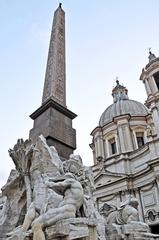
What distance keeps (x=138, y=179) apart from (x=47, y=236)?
20201 millimetres

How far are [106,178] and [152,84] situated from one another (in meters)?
10.3

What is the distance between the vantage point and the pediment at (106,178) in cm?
2422

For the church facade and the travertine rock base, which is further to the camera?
the church facade

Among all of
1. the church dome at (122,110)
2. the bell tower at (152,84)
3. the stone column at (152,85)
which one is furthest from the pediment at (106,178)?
the stone column at (152,85)

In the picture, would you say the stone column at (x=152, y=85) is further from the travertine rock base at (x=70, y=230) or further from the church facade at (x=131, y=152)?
the travertine rock base at (x=70, y=230)

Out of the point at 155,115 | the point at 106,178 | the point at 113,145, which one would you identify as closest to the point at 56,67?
the point at 155,115

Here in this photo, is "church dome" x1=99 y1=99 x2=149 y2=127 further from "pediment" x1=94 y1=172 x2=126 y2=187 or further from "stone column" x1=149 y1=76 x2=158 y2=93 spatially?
"pediment" x1=94 y1=172 x2=126 y2=187

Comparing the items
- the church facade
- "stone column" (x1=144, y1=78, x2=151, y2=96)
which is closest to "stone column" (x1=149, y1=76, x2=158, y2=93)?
the church facade

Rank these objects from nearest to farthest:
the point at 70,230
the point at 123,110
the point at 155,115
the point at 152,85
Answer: the point at 70,230
the point at 155,115
the point at 152,85
the point at 123,110

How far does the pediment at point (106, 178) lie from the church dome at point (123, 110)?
28.0 ft

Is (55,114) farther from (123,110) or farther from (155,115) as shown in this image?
(123,110)

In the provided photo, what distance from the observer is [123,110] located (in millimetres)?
32750

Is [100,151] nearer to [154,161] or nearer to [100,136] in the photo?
[100,136]

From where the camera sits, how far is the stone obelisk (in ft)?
22.6
